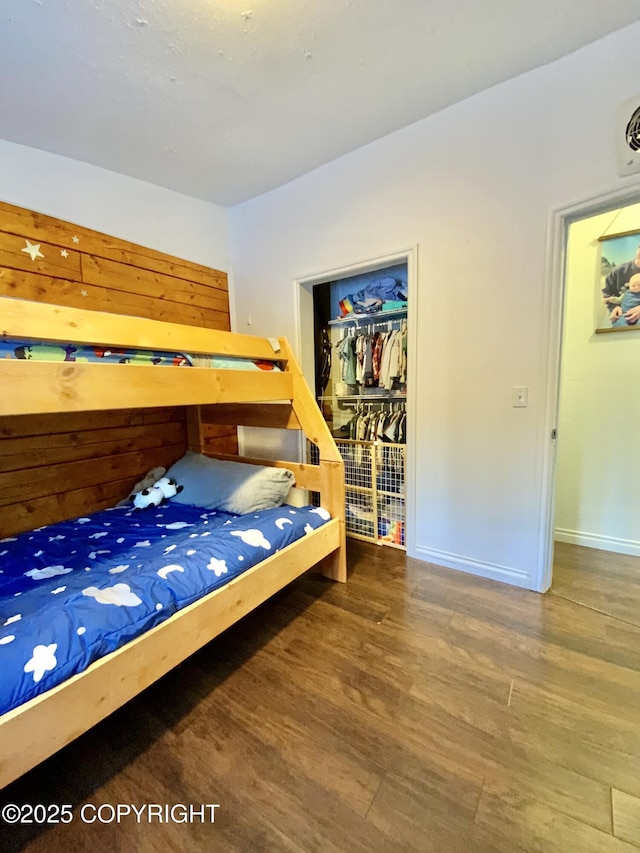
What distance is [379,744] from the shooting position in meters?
1.14

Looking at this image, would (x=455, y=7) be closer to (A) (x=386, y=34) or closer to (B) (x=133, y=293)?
(A) (x=386, y=34)

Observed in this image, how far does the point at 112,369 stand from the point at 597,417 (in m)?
2.78

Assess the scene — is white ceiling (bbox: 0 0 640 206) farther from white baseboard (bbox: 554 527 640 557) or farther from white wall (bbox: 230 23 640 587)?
white baseboard (bbox: 554 527 640 557)

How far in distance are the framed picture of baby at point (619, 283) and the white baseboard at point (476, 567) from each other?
1.64 meters

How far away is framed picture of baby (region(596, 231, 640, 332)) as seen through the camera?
2203 mm

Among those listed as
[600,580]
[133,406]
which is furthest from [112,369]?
[600,580]

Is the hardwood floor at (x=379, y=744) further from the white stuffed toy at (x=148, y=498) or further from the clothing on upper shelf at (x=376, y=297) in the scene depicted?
the clothing on upper shelf at (x=376, y=297)

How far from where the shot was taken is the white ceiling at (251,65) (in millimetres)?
1396

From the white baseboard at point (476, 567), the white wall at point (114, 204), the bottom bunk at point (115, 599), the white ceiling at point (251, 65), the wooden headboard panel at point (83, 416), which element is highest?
the white ceiling at point (251, 65)

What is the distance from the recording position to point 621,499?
2318 millimetres

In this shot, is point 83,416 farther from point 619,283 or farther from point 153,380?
point 619,283

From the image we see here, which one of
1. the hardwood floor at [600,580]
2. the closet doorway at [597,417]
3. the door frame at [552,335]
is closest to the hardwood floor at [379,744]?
the hardwood floor at [600,580]

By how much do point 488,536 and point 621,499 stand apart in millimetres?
1014

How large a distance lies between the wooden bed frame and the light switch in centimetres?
99
